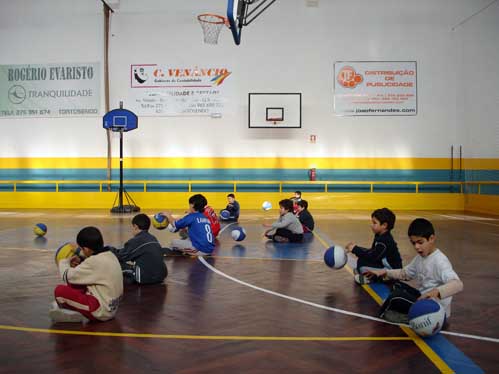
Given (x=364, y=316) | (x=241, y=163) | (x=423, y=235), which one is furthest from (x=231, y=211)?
(x=423, y=235)

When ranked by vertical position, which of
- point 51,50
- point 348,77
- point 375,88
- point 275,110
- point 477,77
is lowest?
point 275,110

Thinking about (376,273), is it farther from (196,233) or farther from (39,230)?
(39,230)

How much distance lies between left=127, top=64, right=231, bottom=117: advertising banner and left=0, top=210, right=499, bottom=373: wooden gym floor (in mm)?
13864

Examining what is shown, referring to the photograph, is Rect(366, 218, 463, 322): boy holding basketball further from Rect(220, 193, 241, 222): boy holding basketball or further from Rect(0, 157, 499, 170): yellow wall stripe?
Rect(0, 157, 499, 170): yellow wall stripe

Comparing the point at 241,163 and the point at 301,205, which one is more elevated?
the point at 241,163

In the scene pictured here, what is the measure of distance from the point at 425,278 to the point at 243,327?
1726 mm

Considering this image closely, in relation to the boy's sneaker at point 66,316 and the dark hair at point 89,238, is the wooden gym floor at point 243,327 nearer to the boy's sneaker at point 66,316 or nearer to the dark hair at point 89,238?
the boy's sneaker at point 66,316

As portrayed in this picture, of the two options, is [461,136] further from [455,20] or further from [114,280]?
[114,280]

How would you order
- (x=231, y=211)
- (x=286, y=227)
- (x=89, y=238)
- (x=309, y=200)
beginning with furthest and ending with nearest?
(x=309, y=200)
(x=231, y=211)
(x=286, y=227)
(x=89, y=238)

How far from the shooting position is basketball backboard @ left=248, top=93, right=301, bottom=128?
19.7 metres

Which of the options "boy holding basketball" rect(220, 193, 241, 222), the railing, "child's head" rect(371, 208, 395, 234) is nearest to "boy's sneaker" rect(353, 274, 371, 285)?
"child's head" rect(371, 208, 395, 234)

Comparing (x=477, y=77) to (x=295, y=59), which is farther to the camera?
(x=295, y=59)

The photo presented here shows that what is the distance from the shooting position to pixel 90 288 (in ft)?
13.3

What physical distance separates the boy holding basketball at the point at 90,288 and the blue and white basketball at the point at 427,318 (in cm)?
261
